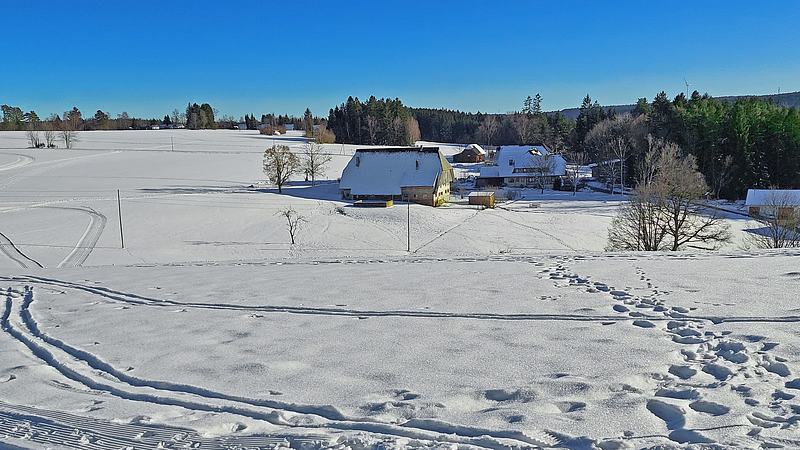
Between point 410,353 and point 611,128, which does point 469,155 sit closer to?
point 611,128

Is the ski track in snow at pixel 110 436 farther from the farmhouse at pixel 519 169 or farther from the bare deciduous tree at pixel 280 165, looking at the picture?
the farmhouse at pixel 519 169

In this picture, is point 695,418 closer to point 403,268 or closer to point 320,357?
point 320,357

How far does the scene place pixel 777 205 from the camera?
102 ft

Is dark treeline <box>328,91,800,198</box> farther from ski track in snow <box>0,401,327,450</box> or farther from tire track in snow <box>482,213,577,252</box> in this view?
ski track in snow <box>0,401,327,450</box>

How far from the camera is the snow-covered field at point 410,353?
4.29 metres

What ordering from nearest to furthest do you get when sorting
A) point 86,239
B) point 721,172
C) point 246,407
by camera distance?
point 246,407 → point 86,239 → point 721,172

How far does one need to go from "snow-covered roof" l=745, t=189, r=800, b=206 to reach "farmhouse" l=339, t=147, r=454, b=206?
2408 centimetres

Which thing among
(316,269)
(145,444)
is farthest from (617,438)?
(316,269)

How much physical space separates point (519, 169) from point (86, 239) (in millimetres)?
52794

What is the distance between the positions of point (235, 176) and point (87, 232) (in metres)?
32.9

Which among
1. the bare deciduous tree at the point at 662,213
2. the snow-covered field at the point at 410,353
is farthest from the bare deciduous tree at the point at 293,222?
the bare deciduous tree at the point at 662,213

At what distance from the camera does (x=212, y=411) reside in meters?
4.82

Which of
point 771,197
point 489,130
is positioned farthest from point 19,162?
point 489,130

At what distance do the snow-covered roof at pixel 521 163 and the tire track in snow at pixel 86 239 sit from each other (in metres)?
46.8
